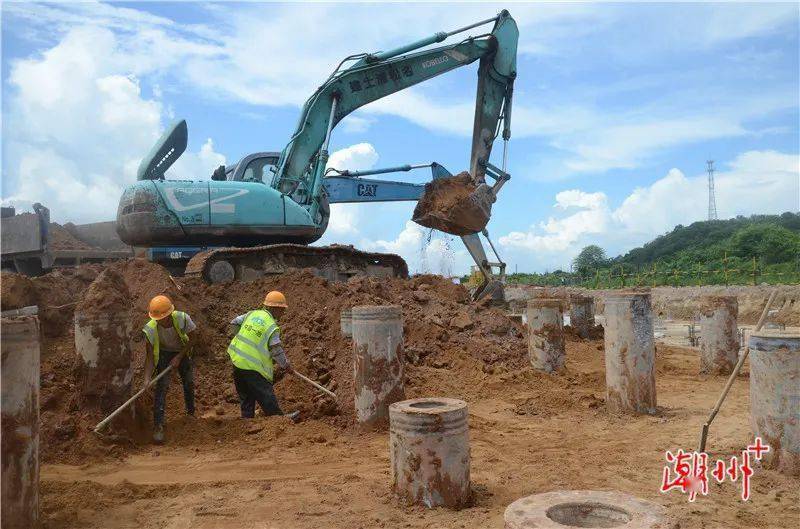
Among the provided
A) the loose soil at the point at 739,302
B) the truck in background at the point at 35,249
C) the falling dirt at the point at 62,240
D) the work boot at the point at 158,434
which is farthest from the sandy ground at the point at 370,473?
the loose soil at the point at 739,302

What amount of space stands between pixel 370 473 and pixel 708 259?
48.3 m

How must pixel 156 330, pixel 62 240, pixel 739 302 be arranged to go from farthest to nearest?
pixel 739 302, pixel 62 240, pixel 156 330

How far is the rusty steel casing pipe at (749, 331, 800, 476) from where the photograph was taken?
16.0 ft

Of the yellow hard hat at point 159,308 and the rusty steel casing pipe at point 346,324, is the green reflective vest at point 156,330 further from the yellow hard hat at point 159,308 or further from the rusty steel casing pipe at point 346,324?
the rusty steel casing pipe at point 346,324

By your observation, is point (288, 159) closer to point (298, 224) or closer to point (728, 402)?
point (298, 224)

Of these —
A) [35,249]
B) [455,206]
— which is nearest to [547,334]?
[455,206]

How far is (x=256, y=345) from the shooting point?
679 cm

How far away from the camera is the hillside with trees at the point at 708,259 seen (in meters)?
32.9

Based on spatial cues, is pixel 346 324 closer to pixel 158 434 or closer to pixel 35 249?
pixel 158 434

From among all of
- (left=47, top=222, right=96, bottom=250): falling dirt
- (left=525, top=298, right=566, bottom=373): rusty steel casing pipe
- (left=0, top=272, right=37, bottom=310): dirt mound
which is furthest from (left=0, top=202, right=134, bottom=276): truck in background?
(left=525, top=298, right=566, bottom=373): rusty steel casing pipe

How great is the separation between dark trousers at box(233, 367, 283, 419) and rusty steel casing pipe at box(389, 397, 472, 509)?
117 inches

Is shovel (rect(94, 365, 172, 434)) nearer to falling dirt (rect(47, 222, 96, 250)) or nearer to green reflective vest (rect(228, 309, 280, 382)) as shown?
green reflective vest (rect(228, 309, 280, 382))

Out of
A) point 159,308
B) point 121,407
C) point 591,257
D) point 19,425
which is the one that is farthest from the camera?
point 591,257

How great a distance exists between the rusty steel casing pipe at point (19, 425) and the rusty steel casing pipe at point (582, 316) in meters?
11.6
